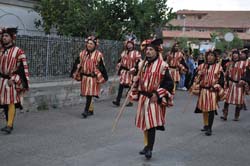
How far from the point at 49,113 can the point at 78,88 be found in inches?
79.5

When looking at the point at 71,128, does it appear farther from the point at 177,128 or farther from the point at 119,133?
the point at 177,128

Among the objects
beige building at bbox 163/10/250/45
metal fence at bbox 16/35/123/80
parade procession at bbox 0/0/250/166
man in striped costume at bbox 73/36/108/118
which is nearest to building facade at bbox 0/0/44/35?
parade procession at bbox 0/0/250/166

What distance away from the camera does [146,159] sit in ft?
23.4

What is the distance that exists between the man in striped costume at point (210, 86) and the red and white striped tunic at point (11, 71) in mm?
3450

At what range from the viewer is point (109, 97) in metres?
14.8

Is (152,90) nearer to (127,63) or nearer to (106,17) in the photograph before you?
(127,63)

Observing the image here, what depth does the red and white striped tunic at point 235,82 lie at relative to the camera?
1109 cm

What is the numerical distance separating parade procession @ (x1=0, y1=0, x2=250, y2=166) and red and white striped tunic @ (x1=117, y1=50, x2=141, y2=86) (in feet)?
0.09

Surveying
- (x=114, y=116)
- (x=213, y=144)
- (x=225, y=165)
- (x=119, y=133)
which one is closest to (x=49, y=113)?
(x=114, y=116)

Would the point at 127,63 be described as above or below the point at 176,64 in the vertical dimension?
above

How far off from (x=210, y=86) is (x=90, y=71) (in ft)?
9.19

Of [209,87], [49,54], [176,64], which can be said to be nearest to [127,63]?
[49,54]

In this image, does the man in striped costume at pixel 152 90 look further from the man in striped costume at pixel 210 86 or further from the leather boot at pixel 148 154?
the man in striped costume at pixel 210 86

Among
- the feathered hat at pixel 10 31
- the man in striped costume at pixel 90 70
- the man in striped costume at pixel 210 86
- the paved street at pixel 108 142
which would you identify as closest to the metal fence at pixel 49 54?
the paved street at pixel 108 142
